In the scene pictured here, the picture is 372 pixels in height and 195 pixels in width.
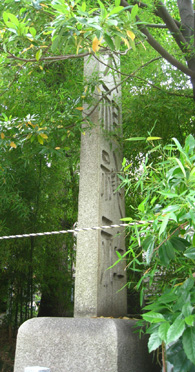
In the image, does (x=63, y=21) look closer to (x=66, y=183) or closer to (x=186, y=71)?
(x=186, y=71)

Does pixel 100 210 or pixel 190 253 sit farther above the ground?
pixel 100 210

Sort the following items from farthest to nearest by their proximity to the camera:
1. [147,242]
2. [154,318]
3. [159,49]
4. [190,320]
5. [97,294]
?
[159,49], [97,294], [147,242], [154,318], [190,320]

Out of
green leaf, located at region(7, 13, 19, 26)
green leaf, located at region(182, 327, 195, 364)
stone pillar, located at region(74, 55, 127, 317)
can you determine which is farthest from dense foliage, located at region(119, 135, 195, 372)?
green leaf, located at region(7, 13, 19, 26)

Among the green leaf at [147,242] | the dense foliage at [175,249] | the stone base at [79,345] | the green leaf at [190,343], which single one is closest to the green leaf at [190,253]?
the dense foliage at [175,249]

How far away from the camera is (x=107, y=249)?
8.30 ft

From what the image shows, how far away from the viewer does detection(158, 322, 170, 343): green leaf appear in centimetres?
125

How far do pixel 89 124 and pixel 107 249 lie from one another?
90 cm

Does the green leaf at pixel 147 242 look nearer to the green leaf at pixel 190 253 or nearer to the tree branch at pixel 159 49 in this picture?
the green leaf at pixel 190 253

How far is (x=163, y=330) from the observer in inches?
50.3

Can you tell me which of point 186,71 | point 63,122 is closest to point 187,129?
point 186,71

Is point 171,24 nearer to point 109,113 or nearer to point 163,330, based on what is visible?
point 109,113

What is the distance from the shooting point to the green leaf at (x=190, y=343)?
1.23 m

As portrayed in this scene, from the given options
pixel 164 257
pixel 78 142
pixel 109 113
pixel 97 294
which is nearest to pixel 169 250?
pixel 164 257

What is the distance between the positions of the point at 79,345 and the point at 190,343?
903 millimetres
